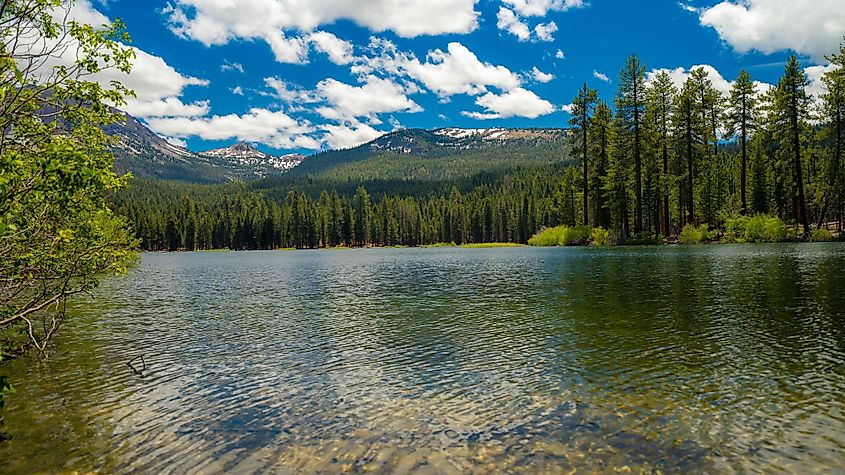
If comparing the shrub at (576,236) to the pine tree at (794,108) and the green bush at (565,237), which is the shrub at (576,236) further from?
the pine tree at (794,108)

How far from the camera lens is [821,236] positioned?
56625 mm

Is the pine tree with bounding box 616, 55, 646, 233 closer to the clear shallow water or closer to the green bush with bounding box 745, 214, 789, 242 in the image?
the green bush with bounding box 745, 214, 789, 242

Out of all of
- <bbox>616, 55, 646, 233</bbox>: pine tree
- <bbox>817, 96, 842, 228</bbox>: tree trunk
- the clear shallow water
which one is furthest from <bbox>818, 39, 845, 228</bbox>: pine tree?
the clear shallow water

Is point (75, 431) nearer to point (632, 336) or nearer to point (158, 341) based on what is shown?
point (158, 341)

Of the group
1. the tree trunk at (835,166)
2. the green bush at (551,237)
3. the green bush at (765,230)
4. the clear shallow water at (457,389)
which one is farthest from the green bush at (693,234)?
the clear shallow water at (457,389)

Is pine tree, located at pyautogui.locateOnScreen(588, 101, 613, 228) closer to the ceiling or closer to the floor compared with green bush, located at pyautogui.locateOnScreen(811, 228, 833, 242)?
closer to the ceiling

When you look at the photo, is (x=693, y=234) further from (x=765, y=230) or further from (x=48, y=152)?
(x=48, y=152)

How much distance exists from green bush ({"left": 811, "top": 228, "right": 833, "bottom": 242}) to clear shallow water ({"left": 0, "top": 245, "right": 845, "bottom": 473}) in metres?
40.0

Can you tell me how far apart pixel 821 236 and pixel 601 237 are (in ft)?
78.7

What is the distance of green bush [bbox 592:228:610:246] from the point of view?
7062 cm

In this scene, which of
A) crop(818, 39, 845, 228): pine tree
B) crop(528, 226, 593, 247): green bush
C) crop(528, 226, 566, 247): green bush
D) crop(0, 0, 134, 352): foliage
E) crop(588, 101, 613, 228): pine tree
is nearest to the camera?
crop(0, 0, 134, 352): foliage

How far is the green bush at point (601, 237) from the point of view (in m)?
70.6

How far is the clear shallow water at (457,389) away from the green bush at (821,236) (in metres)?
40.0

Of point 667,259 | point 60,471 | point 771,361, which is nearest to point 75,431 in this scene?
point 60,471
